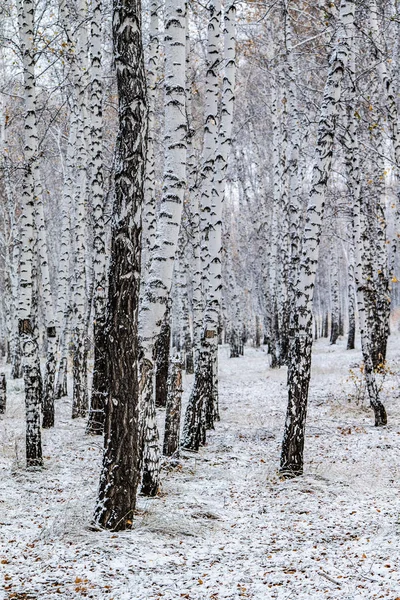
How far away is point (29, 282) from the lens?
7.41 metres

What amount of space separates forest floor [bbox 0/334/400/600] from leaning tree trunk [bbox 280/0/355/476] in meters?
0.71

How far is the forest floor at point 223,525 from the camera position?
4.21 meters

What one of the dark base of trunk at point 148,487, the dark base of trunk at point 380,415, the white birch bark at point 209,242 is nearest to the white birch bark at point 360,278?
the dark base of trunk at point 380,415

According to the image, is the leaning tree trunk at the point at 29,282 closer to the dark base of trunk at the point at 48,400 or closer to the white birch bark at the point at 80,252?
the dark base of trunk at the point at 48,400

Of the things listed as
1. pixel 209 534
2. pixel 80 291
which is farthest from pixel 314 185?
pixel 80 291

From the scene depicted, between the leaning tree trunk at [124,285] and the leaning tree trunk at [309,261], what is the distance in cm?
262

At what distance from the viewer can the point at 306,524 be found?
551 centimetres

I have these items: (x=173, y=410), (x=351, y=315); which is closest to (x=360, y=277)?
(x=173, y=410)

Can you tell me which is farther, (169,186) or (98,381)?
(98,381)

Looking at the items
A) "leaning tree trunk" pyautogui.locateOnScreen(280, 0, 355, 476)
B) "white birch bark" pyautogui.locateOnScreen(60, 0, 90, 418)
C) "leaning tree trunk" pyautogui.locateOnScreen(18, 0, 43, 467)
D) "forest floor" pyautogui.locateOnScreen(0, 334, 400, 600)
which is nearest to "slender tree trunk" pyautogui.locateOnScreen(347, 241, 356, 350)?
"white birch bark" pyautogui.locateOnScreen(60, 0, 90, 418)

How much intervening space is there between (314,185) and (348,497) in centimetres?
400

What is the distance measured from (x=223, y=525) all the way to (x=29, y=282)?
13.9 feet

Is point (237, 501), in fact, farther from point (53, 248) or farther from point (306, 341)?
point (53, 248)

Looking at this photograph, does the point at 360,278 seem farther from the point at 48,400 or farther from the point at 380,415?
the point at 48,400
